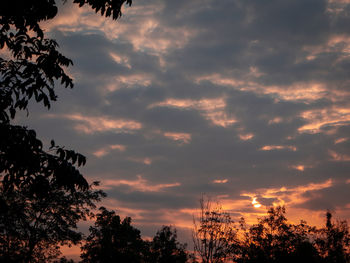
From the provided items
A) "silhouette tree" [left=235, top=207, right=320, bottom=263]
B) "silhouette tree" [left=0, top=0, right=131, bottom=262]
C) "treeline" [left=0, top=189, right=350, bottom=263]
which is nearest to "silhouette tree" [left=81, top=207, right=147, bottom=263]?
"treeline" [left=0, top=189, right=350, bottom=263]

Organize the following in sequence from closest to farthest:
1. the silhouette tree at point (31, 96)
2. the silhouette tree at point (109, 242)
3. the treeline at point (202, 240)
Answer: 1. the silhouette tree at point (31, 96)
2. the treeline at point (202, 240)
3. the silhouette tree at point (109, 242)

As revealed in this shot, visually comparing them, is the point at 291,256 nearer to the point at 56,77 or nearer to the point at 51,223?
the point at 51,223

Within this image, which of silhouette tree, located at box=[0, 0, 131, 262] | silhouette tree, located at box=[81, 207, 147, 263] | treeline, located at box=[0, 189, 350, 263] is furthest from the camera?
silhouette tree, located at box=[81, 207, 147, 263]

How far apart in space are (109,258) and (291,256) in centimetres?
3396

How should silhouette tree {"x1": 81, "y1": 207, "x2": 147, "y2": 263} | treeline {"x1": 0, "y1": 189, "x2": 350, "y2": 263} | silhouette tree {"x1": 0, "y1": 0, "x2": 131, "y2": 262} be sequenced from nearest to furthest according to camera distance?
silhouette tree {"x1": 0, "y1": 0, "x2": 131, "y2": 262} < treeline {"x1": 0, "y1": 189, "x2": 350, "y2": 263} < silhouette tree {"x1": 81, "y1": 207, "x2": 147, "y2": 263}

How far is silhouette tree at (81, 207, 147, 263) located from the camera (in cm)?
6562

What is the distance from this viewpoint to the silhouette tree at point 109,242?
6562 centimetres

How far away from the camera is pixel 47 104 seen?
25.8 feet

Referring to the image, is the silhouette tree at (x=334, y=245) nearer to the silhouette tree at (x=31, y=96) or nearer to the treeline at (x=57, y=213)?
the treeline at (x=57, y=213)

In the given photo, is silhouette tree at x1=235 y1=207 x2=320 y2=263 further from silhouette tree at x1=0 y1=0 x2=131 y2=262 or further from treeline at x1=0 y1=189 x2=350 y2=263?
silhouette tree at x1=0 y1=0 x2=131 y2=262

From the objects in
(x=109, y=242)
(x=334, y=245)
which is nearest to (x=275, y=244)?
(x=334, y=245)

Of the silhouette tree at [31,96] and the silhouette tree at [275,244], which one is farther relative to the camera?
the silhouette tree at [275,244]

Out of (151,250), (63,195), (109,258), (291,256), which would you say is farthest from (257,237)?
(151,250)

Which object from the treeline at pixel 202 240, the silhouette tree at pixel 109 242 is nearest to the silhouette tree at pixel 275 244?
the treeline at pixel 202 240
